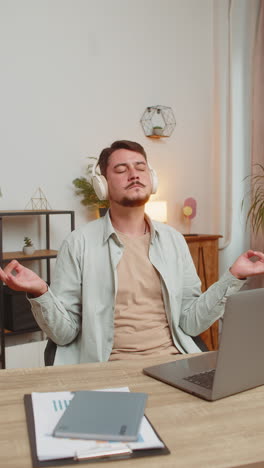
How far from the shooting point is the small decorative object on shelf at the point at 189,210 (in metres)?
4.35

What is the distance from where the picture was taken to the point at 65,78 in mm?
3785

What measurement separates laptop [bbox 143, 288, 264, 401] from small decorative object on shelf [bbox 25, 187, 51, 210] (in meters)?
2.49

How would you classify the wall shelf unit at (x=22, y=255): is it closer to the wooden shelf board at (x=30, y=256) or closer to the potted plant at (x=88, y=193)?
the wooden shelf board at (x=30, y=256)

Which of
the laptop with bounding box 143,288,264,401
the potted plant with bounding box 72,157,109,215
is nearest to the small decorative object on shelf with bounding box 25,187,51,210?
the potted plant with bounding box 72,157,109,215

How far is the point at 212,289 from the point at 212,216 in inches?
111

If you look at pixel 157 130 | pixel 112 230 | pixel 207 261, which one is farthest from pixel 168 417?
pixel 157 130

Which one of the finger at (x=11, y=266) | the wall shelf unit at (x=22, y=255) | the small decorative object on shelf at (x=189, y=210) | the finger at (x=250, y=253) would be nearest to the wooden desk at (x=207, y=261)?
the small decorative object on shelf at (x=189, y=210)

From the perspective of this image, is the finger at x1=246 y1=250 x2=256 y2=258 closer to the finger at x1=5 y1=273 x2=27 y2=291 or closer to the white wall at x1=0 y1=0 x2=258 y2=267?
the finger at x1=5 y1=273 x2=27 y2=291

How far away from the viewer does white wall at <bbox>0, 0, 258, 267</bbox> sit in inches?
142

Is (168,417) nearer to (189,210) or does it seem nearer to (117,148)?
(117,148)

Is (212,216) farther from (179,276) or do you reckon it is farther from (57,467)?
(57,467)

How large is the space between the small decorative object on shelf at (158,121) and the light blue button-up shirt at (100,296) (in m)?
2.21

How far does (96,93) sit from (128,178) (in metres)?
2.03

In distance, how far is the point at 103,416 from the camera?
1.06 metres
